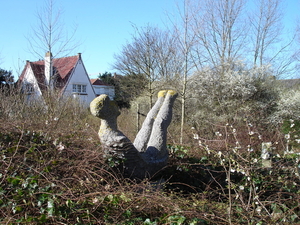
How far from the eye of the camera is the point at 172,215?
207cm

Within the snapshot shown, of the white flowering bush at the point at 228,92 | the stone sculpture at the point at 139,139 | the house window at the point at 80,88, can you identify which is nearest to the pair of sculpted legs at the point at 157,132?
the stone sculpture at the point at 139,139

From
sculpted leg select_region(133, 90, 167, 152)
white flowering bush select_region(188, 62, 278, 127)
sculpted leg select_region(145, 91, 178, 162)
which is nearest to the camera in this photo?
sculpted leg select_region(145, 91, 178, 162)

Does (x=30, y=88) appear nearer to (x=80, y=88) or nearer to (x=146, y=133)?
(x=146, y=133)

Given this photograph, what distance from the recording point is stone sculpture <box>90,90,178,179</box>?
313 cm

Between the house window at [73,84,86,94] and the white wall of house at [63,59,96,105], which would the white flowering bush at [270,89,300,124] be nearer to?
the white wall of house at [63,59,96,105]

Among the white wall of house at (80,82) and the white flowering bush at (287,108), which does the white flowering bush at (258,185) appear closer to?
the white flowering bush at (287,108)

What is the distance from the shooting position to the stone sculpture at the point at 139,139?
3.13 meters

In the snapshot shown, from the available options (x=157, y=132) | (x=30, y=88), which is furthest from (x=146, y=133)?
(x=30, y=88)

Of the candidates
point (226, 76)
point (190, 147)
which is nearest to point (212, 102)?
point (226, 76)

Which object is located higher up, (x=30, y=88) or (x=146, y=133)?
(x=30, y=88)

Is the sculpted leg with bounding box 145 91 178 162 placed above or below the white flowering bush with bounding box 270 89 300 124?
below

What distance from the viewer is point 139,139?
4.01m

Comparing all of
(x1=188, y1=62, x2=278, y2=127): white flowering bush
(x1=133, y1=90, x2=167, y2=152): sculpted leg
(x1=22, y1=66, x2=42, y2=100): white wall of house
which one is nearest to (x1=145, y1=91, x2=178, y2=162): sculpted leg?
(x1=133, y1=90, x2=167, y2=152): sculpted leg

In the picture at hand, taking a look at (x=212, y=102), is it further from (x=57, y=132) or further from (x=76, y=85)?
(x=76, y=85)
